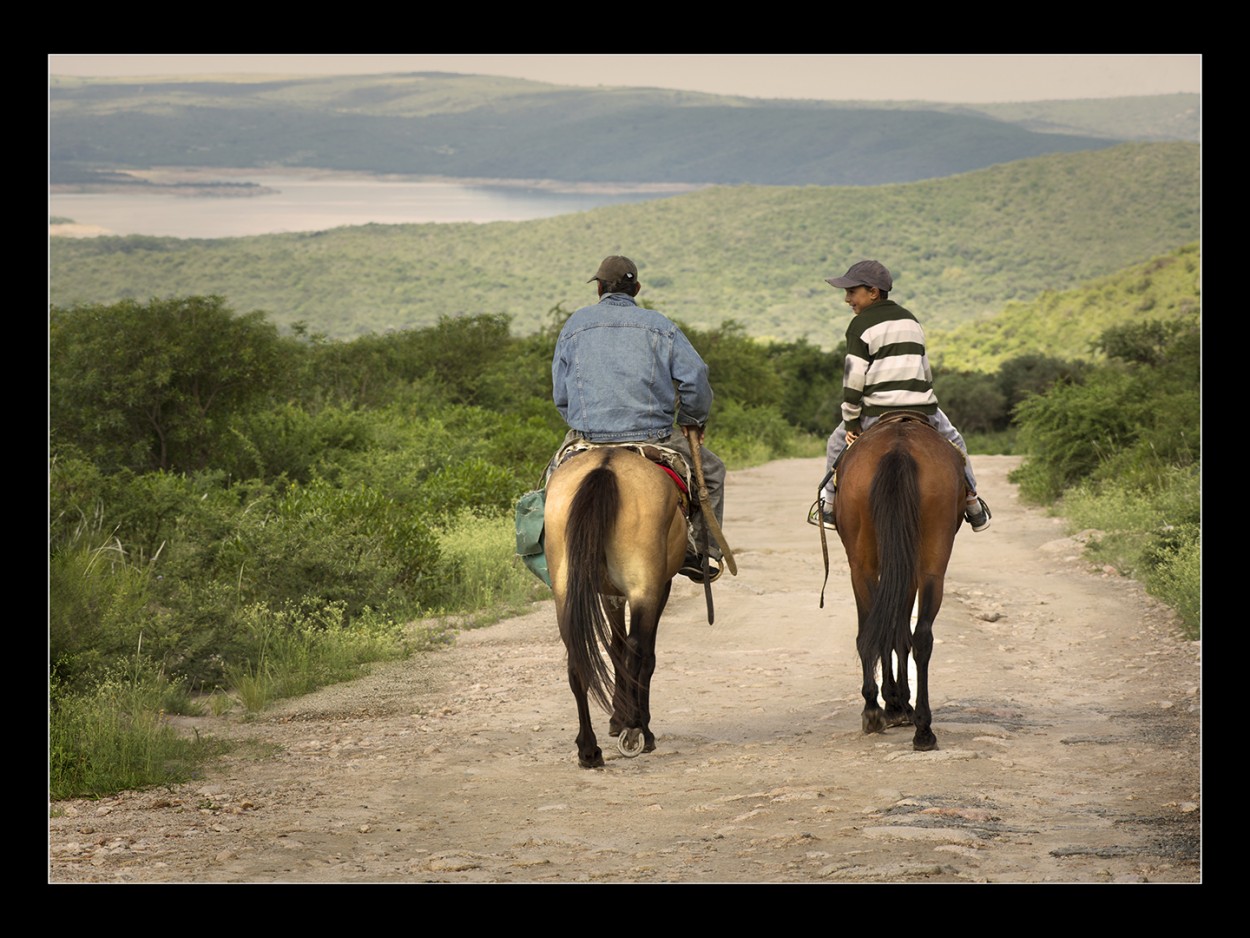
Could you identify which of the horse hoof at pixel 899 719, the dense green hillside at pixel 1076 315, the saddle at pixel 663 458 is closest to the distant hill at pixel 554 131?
the dense green hillside at pixel 1076 315

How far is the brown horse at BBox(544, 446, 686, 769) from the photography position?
22.8 feet

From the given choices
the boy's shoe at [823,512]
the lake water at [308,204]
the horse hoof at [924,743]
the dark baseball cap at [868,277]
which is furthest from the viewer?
the lake water at [308,204]

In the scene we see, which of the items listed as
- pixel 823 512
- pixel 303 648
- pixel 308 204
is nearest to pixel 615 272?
pixel 823 512

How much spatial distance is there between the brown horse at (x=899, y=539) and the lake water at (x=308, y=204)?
5732cm

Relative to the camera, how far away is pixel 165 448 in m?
18.6

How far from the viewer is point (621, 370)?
7.35 metres

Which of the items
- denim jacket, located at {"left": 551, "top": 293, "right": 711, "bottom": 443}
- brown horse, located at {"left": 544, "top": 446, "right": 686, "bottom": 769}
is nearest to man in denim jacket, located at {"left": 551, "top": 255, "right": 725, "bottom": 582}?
denim jacket, located at {"left": 551, "top": 293, "right": 711, "bottom": 443}

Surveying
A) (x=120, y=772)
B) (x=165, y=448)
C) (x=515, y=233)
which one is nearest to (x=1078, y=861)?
(x=120, y=772)

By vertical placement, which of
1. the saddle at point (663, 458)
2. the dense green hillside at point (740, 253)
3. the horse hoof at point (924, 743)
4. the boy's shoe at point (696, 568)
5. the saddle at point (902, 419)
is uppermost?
the dense green hillside at point (740, 253)

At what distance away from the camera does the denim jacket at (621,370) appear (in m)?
7.34

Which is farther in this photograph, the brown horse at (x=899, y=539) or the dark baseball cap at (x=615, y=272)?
the dark baseball cap at (x=615, y=272)

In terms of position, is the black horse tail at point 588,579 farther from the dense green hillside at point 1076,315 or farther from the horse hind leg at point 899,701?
the dense green hillside at point 1076,315

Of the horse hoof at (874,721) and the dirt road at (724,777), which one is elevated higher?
the horse hoof at (874,721)
